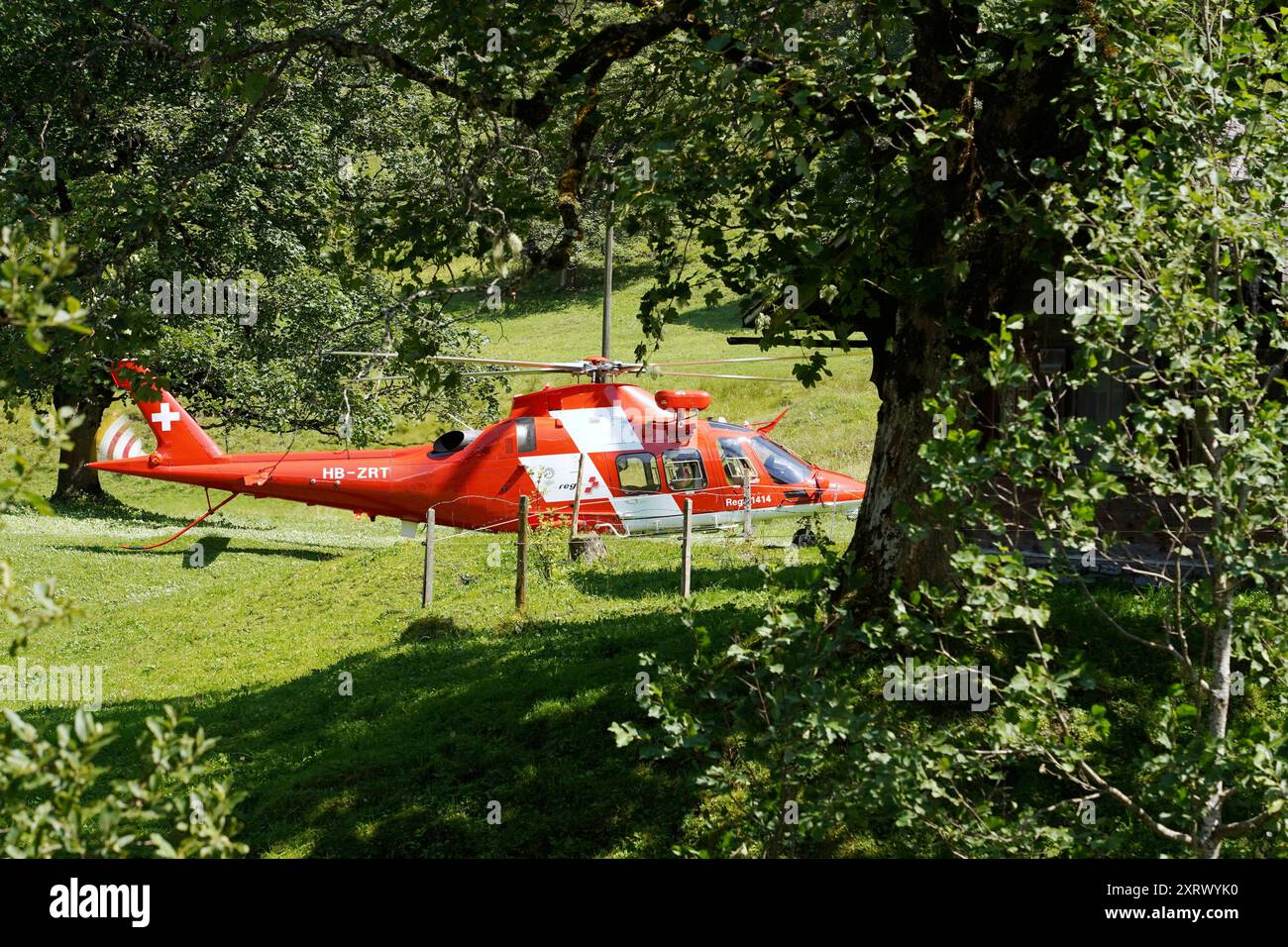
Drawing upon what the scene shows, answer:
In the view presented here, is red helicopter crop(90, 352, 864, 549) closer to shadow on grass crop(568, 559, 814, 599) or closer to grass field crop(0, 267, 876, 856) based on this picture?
grass field crop(0, 267, 876, 856)

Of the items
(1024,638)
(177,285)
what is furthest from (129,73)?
(1024,638)

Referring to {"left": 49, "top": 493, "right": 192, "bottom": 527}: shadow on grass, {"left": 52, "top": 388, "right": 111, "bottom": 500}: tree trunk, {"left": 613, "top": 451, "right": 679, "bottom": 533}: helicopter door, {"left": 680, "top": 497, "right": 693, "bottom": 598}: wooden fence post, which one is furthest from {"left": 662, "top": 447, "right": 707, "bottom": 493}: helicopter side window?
{"left": 52, "top": 388, "right": 111, "bottom": 500}: tree trunk

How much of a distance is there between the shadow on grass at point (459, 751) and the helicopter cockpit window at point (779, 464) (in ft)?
30.2

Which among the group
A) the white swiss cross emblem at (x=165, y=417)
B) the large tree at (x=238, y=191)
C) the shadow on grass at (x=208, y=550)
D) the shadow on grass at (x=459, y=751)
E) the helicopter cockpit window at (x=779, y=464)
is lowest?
the shadow on grass at (x=208, y=550)

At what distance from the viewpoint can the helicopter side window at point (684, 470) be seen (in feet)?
73.8

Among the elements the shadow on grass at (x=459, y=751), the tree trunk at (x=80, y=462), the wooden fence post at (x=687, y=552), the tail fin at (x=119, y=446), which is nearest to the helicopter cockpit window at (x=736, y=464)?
the wooden fence post at (x=687, y=552)

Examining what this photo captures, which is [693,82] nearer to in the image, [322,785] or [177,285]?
[322,785]

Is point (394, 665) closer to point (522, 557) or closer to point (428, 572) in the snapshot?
point (522, 557)

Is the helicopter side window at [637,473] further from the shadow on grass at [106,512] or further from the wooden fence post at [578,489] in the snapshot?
the shadow on grass at [106,512]

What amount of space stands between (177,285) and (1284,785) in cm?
2173

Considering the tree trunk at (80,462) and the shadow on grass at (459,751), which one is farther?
the tree trunk at (80,462)

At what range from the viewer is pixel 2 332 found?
2347cm

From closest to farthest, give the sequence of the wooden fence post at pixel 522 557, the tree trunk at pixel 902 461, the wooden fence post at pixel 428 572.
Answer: the tree trunk at pixel 902 461 < the wooden fence post at pixel 522 557 < the wooden fence post at pixel 428 572

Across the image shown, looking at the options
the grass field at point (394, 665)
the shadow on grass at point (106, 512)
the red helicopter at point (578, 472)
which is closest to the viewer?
the grass field at point (394, 665)
